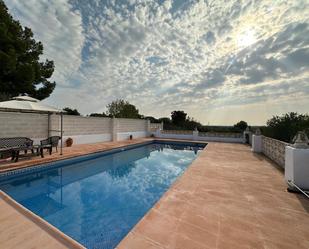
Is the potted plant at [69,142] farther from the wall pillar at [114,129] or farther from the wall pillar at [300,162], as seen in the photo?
the wall pillar at [300,162]

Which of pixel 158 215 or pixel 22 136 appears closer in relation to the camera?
pixel 158 215

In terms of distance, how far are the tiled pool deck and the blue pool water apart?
2.41 feet

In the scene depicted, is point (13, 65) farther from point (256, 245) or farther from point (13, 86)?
point (256, 245)

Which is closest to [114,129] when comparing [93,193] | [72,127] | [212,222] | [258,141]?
[72,127]

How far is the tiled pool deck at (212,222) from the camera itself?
7.93ft

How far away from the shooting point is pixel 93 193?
5.36 meters

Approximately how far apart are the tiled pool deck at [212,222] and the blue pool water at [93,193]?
74 cm

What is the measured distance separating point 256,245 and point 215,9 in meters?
9.80

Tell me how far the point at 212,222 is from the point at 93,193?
3.80m

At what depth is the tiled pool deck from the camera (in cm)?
242

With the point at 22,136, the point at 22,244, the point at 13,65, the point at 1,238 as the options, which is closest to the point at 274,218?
the point at 22,244

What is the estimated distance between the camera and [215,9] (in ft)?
28.1

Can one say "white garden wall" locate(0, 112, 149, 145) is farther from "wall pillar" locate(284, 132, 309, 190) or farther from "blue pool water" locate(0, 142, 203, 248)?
"wall pillar" locate(284, 132, 309, 190)

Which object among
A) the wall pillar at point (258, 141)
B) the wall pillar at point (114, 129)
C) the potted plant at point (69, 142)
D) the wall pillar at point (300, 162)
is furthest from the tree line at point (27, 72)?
the wall pillar at point (300, 162)
